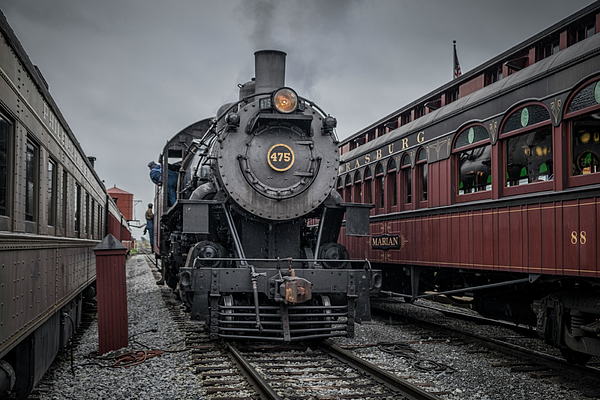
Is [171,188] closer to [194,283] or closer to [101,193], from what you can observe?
[101,193]

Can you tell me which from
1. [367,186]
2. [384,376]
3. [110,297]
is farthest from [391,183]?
[110,297]

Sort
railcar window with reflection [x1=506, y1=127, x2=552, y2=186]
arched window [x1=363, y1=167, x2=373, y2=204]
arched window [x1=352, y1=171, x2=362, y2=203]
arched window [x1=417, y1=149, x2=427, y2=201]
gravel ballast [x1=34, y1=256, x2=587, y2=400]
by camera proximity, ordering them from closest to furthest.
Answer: gravel ballast [x1=34, y1=256, x2=587, y2=400], railcar window with reflection [x1=506, y1=127, x2=552, y2=186], arched window [x1=417, y1=149, x2=427, y2=201], arched window [x1=363, y1=167, x2=373, y2=204], arched window [x1=352, y1=171, x2=362, y2=203]

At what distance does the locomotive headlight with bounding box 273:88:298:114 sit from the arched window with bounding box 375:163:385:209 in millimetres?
3557

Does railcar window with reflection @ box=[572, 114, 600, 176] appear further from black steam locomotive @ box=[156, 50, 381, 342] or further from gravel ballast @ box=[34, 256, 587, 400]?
black steam locomotive @ box=[156, 50, 381, 342]

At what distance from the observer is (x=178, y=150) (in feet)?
34.9

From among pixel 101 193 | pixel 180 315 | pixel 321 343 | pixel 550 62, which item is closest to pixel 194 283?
pixel 321 343

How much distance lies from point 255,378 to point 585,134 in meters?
4.14

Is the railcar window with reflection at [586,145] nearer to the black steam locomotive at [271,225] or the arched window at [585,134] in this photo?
the arched window at [585,134]

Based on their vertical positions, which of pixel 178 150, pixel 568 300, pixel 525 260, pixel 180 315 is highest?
pixel 178 150

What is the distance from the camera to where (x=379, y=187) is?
10.4m

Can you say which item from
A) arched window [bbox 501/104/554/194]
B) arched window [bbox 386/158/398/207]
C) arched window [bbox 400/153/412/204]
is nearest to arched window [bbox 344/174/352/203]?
arched window [bbox 386/158/398/207]

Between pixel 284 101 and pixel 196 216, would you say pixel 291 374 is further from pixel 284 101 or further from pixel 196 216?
pixel 284 101

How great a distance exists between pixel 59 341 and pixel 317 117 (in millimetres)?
4391

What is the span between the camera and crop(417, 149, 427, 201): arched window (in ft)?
28.8
